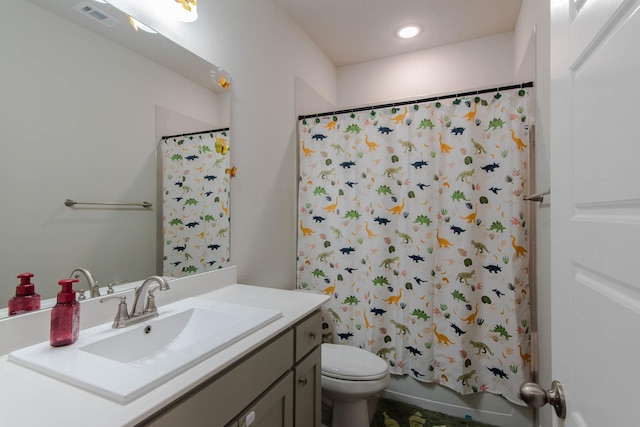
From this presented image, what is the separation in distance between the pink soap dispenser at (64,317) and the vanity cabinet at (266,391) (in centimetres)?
44

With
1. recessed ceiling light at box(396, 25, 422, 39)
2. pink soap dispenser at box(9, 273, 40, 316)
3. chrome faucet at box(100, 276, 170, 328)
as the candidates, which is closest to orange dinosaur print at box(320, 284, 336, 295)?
chrome faucet at box(100, 276, 170, 328)

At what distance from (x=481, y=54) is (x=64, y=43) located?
2.73 meters

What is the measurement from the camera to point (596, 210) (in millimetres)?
488

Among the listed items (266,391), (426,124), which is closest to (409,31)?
(426,124)

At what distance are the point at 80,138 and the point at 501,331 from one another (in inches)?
84.5

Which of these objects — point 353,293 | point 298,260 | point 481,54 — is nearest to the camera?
point 353,293

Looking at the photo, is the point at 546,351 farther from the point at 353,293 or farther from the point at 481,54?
the point at 481,54

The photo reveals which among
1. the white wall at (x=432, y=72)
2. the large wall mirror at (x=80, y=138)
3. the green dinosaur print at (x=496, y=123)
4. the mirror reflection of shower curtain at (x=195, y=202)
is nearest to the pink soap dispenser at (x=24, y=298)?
the large wall mirror at (x=80, y=138)

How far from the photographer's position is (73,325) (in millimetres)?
868

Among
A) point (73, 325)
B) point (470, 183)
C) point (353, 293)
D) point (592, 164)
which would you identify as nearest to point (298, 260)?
point (353, 293)

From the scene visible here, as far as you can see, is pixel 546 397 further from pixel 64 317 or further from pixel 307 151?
pixel 307 151

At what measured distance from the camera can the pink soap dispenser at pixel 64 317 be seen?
838 millimetres

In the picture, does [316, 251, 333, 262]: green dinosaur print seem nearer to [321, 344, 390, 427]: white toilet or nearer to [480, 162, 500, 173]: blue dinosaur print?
[321, 344, 390, 427]: white toilet

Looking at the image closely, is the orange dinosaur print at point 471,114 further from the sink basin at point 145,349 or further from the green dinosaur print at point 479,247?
the sink basin at point 145,349
